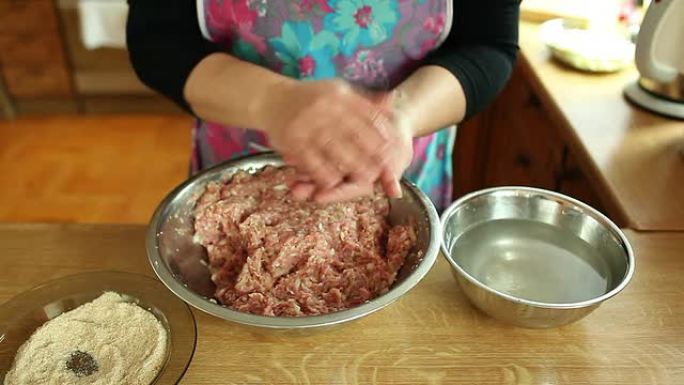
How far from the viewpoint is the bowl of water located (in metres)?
0.70

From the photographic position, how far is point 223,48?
3.12 ft

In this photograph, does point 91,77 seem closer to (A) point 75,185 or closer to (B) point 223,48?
(A) point 75,185

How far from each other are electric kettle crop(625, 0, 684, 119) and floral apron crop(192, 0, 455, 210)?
38cm

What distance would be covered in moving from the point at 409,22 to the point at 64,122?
6.85 ft

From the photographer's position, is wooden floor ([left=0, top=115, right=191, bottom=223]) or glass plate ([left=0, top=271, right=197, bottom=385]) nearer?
glass plate ([left=0, top=271, right=197, bottom=385])

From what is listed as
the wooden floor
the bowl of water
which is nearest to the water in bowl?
the bowl of water

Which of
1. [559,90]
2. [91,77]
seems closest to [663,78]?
[559,90]

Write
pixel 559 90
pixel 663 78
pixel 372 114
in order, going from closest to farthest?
pixel 372 114 < pixel 663 78 < pixel 559 90

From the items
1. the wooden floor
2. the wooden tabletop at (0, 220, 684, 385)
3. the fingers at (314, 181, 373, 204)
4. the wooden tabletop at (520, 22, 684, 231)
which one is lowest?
the wooden floor

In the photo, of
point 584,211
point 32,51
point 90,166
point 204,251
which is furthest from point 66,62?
point 584,211

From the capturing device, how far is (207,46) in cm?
91

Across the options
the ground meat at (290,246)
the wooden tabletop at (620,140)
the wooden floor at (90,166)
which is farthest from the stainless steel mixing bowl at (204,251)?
the wooden floor at (90,166)

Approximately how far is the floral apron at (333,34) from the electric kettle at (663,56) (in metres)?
0.38

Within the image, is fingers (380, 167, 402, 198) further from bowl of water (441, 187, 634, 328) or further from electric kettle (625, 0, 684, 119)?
electric kettle (625, 0, 684, 119)
